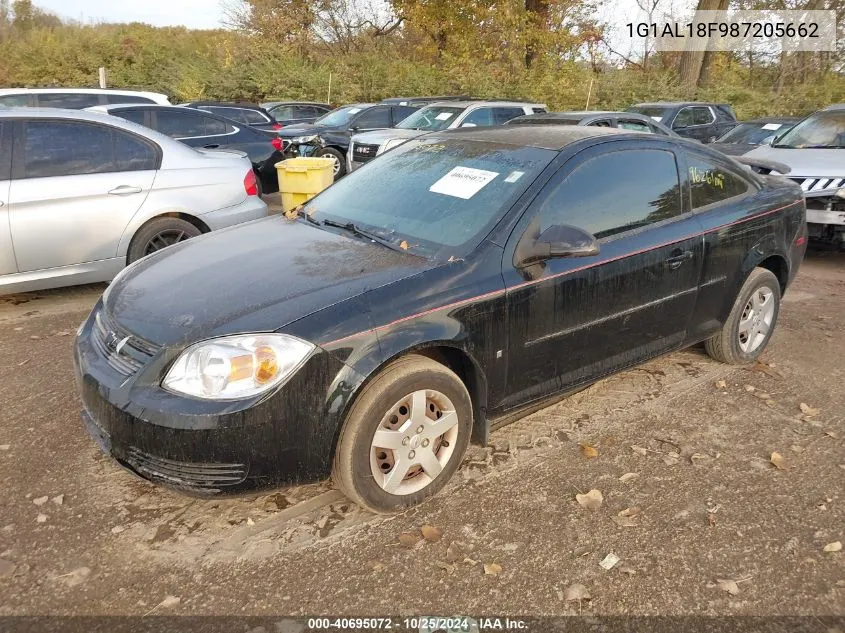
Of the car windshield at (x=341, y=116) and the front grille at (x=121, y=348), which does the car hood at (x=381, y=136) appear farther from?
the front grille at (x=121, y=348)

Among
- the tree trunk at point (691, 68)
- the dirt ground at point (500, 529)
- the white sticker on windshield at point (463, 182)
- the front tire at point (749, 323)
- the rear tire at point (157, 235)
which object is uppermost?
the tree trunk at point (691, 68)

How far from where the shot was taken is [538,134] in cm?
387

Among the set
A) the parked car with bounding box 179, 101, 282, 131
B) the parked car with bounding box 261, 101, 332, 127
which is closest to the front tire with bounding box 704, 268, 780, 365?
the parked car with bounding box 179, 101, 282, 131

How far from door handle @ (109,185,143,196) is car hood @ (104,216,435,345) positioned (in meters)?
2.19

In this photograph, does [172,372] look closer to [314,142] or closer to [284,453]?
[284,453]

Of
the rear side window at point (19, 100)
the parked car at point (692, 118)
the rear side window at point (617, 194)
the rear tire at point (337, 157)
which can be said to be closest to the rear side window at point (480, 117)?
the rear tire at point (337, 157)

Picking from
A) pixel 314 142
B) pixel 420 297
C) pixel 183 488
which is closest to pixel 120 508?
pixel 183 488

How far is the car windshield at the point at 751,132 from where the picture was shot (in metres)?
12.8

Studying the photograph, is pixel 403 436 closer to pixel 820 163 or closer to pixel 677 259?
pixel 677 259

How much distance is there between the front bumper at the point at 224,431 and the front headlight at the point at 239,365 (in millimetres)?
40

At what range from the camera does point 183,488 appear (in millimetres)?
2668

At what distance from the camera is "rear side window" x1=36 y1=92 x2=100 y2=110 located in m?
10.7

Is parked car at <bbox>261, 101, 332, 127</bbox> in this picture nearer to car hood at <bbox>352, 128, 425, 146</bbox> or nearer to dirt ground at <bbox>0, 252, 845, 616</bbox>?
car hood at <bbox>352, 128, 425, 146</bbox>

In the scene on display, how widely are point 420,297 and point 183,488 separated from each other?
123 centimetres
